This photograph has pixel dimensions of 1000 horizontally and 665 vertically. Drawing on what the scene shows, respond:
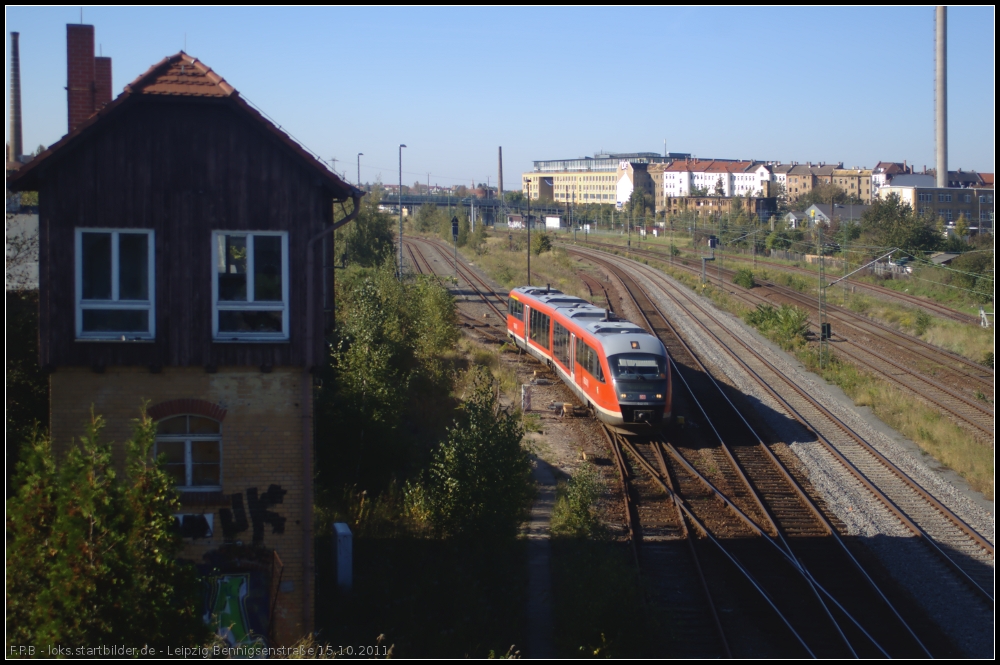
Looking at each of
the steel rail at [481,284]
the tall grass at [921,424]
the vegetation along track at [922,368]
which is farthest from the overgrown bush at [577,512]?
the steel rail at [481,284]

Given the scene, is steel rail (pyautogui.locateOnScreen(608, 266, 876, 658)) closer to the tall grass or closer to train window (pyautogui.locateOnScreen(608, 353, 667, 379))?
train window (pyautogui.locateOnScreen(608, 353, 667, 379))

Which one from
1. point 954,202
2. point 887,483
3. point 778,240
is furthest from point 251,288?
point 954,202

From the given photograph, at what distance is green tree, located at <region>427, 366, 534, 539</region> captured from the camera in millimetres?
10469

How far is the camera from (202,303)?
8336 mm

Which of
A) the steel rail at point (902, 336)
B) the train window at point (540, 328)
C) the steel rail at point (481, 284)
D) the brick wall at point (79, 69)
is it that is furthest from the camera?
the steel rail at point (481, 284)

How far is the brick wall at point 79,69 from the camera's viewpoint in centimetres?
895

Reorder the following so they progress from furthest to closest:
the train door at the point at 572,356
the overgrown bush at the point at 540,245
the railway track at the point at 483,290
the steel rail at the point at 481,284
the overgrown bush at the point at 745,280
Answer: the overgrown bush at the point at 540,245 < the overgrown bush at the point at 745,280 < the steel rail at the point at 481,284 < the railway track at the point at 483,290 < the train door at the point at 572,356

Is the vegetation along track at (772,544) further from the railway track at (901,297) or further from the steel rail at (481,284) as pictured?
the railway track at (901,297)

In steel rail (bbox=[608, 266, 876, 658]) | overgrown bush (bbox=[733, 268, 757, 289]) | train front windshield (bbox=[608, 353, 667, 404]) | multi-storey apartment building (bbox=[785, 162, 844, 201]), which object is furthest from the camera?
multi-storey apartment building (bbox=[785, 162, 844, 201])

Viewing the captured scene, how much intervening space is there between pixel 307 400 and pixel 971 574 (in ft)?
32.0

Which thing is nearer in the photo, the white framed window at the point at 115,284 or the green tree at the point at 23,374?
the white framed window at the point at 115,284

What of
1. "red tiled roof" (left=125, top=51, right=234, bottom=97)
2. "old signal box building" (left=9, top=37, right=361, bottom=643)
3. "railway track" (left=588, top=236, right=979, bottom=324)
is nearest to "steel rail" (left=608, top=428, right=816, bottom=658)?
"old signal box building" (left=9, top=37, right=361, bottom=643)

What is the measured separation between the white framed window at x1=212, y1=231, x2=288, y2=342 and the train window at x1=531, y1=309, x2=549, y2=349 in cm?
1361

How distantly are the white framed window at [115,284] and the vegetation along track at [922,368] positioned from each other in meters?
17.2
